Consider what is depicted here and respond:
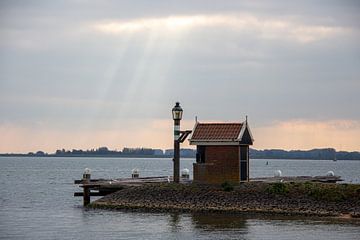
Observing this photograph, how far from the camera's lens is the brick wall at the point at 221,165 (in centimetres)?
5484

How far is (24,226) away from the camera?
47.7 meters

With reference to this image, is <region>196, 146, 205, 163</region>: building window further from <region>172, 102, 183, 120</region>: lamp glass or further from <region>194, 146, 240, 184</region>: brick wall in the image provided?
<region>172, 102, 183, 120</region>: lamp glass

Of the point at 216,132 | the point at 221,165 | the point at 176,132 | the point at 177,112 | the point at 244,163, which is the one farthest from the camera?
the point at 176,132

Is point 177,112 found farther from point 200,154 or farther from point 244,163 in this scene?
point 244,163

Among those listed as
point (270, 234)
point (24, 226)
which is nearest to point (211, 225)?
point (270, 234)

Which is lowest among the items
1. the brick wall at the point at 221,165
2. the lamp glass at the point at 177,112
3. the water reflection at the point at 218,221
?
the water reflection at the point at 218,221

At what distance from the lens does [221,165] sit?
54.9 m

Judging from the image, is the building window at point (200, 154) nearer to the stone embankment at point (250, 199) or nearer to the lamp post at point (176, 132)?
the lamp post at point (176, 132)

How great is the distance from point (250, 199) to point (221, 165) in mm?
4245

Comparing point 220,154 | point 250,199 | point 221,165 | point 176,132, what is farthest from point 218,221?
point 176,132

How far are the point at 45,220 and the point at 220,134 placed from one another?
12.6 m

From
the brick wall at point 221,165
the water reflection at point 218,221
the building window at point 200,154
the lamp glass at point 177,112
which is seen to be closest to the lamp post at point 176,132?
the lamp glass at point 177,112

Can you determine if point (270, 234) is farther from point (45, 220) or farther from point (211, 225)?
point (45, 220)

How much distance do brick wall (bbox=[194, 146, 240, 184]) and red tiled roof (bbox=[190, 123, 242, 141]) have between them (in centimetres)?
65
